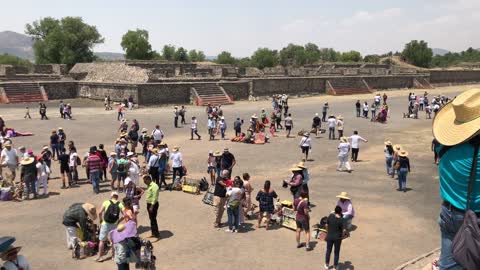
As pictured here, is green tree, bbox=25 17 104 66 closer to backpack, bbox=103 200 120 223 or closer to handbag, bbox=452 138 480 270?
backpack, bbox=103 200 120 223

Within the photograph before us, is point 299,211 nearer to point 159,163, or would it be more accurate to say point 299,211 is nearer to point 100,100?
point 159,163

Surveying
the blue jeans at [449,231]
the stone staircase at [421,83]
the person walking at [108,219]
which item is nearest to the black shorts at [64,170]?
the person walking at [108,219]

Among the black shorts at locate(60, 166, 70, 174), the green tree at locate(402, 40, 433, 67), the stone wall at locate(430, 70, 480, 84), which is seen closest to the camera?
the black shorts at locate(60, 166, 70, 174)

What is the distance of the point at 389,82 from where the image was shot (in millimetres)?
56938

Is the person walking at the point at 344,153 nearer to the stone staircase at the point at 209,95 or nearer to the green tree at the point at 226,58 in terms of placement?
the stone staircase at the point at 209,95

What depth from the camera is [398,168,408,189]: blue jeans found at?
1358 cm

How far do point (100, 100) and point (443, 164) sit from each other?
119 ft

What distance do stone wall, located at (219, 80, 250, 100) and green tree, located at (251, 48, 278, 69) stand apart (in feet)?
165

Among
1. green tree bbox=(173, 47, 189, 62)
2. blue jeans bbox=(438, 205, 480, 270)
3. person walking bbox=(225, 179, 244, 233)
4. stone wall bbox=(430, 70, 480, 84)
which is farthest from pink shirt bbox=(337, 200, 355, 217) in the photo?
green tree bbox=(173, 47, 189, 62)

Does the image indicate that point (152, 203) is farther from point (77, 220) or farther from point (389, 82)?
point (389, 82)

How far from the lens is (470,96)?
351cm

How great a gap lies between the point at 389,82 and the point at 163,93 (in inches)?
1338

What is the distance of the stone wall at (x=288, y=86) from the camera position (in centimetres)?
→ 4258

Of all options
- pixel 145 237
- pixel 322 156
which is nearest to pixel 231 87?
pixel 322 156
